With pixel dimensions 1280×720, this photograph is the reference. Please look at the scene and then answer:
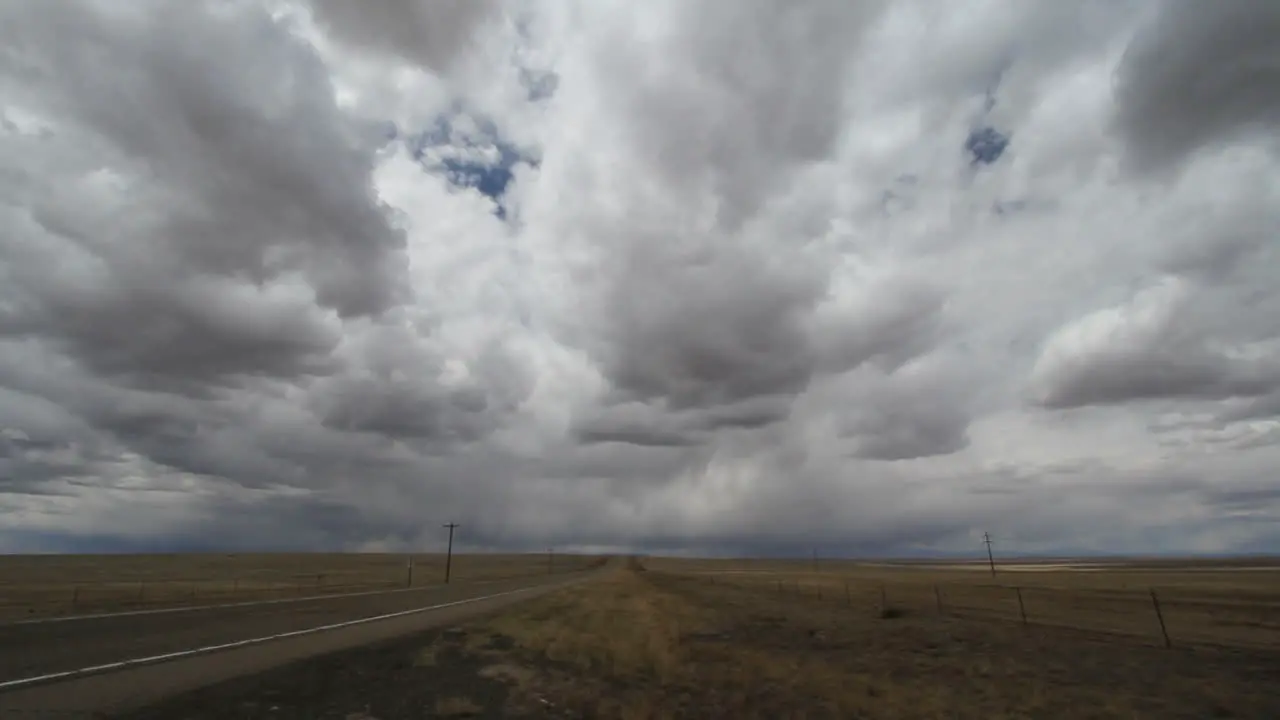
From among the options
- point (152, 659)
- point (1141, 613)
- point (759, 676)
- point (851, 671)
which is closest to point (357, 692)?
point (152, 659)

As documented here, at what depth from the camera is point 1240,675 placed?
76.9 ft

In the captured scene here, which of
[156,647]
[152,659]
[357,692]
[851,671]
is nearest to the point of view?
[357,692]

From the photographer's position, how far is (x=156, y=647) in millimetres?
22672

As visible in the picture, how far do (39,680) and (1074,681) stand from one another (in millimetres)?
29036

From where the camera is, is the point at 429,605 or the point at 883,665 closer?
the point at 883,665

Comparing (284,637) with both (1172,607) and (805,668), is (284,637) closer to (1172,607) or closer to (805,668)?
(805,668)

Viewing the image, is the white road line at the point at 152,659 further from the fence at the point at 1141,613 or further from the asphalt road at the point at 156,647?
the fence at the point at 1141,613

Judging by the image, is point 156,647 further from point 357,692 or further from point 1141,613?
point 1141,613

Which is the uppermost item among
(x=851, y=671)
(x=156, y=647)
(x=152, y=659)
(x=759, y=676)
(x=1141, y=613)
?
(x=156, y=647)

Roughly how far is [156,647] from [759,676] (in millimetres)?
19704

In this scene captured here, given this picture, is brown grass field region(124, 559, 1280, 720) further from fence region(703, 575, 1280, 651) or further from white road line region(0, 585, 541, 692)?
white road line region(0, 585, 541, 692)

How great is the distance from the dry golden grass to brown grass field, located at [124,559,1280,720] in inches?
3.2

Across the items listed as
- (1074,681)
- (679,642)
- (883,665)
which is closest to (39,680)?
(679,642)

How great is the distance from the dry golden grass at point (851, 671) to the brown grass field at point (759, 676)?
0.27ft
